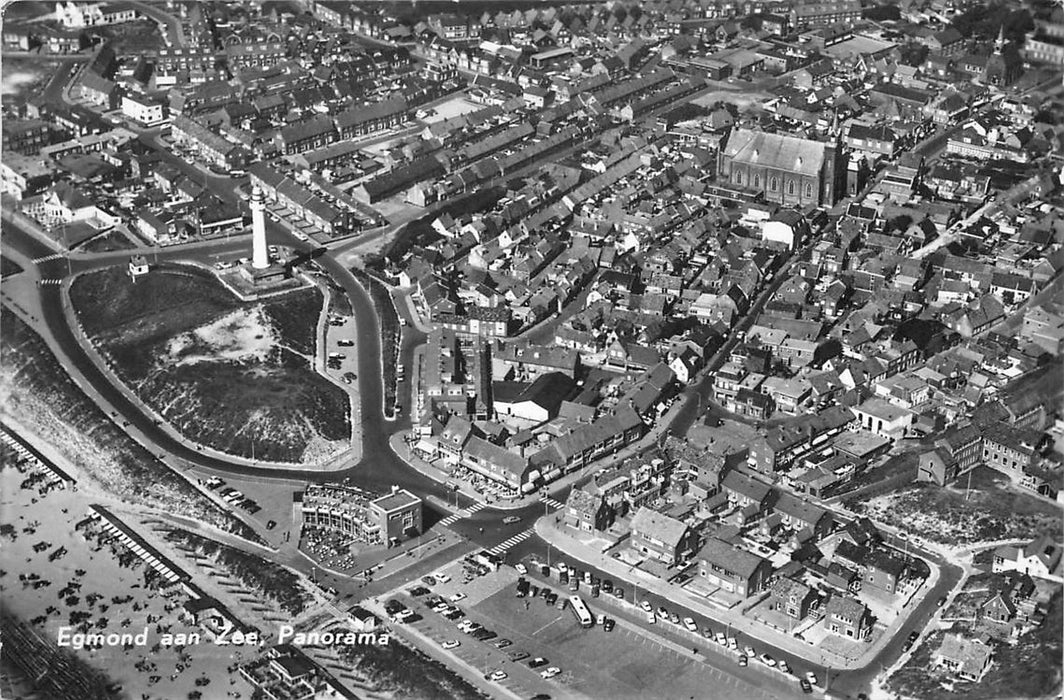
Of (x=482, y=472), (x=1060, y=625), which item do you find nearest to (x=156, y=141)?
(x=482, y=472)

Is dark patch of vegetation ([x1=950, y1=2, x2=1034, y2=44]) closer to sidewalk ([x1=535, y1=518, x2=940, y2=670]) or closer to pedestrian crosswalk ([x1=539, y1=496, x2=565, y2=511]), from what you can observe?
pedestrian crosswalk ([x1=539, y1=496, x2=565, y2=511])

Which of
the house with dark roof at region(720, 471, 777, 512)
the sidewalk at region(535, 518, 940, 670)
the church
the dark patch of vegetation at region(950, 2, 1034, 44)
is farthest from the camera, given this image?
the dark patch of vegetation at region(950, 2, 1034, 44)

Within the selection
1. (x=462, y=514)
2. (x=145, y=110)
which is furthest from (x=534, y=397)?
(x=145, y=110)

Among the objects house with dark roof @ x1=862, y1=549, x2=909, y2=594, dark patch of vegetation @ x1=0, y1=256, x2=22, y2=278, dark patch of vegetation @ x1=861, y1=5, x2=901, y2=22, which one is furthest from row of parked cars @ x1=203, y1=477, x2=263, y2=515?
dark patch of vegetation @ x1=861, y1=5, x2=901, y2=22

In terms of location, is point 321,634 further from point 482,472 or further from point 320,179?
point 320,179

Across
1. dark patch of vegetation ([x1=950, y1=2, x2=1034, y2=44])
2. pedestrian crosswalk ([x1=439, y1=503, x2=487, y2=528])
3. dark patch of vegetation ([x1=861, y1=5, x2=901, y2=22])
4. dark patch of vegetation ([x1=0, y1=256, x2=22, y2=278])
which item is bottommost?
dark patch of vegetation ([x1=0, y1=256, x2=22, y2=278])

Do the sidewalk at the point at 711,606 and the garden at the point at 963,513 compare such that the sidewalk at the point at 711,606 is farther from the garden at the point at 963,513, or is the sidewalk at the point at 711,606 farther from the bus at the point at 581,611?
the garden at the point at 963,513

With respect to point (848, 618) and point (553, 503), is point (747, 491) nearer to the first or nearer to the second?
point (553, 503)
